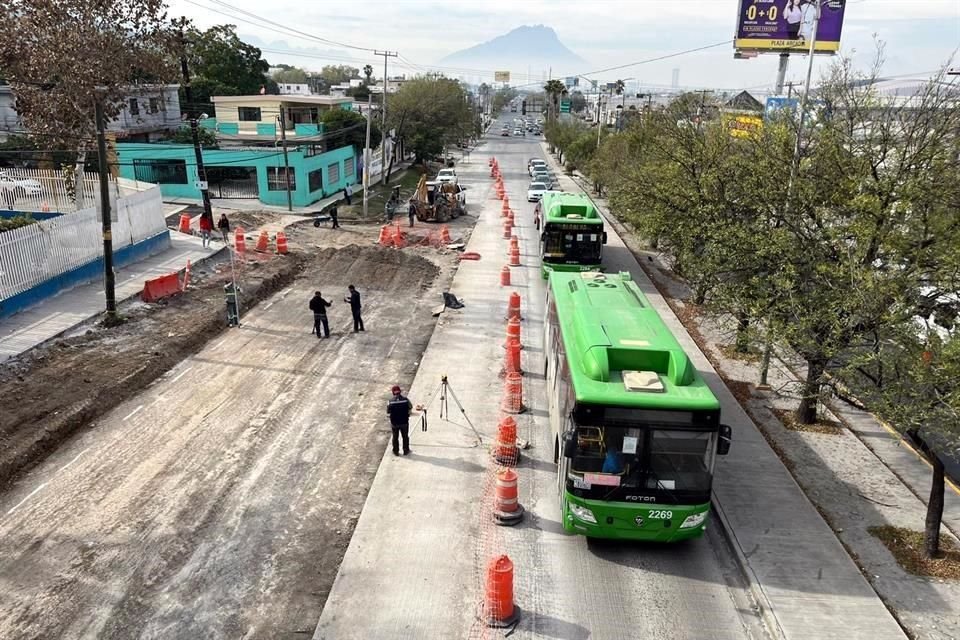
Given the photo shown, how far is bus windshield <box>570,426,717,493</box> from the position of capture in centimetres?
875

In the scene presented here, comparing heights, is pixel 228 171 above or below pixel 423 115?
below

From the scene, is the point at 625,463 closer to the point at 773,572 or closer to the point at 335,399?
the point at 773,572

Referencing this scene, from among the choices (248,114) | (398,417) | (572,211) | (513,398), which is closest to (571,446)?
(398,417)

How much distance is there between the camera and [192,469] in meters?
11.7

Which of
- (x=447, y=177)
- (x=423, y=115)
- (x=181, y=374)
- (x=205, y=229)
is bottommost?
(x=181, y=374)

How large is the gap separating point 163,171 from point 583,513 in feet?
126

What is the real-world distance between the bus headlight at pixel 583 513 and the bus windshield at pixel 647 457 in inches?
19.1

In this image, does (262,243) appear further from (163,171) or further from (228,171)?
(228,171)

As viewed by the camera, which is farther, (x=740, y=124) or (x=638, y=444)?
(x=740, y=124)

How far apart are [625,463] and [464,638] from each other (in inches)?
118

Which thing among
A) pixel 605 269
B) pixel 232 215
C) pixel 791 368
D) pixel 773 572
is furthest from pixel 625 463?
pixel 232 215

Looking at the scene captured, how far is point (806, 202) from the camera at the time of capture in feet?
40.9

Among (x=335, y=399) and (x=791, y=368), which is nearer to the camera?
(x=335, y=399)

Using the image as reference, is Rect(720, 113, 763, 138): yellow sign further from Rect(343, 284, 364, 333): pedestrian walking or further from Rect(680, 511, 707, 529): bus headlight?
Rect(680, 511, 707, 529): bus headlight
